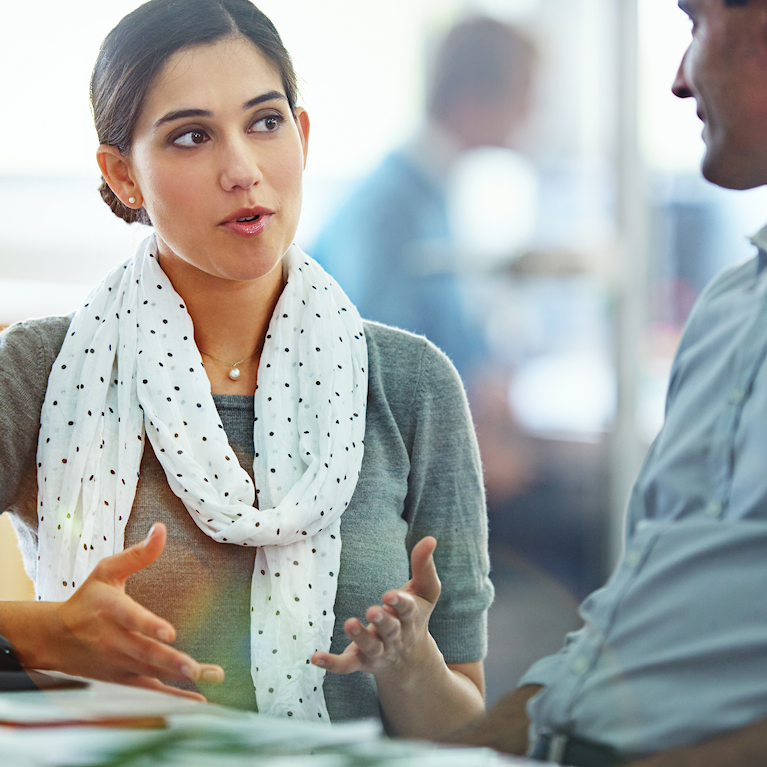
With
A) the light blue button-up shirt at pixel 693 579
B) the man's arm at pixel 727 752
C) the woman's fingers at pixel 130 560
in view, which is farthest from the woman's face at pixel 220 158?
the man's arm at pixel 727 752

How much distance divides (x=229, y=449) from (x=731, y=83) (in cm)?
47

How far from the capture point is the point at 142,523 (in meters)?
0.72

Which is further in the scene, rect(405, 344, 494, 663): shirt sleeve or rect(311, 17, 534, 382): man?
rect(311, 17, 534, 382): man

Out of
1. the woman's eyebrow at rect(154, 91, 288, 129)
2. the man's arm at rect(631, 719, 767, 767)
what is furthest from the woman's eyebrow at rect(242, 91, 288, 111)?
the man's arm at rect(631, 719, 767, 767)

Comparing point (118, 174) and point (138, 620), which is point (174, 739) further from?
point (118, 174)

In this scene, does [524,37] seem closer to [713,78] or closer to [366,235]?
[366,235]

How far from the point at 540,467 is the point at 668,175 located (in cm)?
52

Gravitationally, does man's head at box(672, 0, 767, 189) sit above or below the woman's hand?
above

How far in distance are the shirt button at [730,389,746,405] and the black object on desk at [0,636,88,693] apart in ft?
1.60

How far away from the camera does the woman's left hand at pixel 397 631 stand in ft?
2.03

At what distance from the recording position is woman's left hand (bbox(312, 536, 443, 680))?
0.62 meters

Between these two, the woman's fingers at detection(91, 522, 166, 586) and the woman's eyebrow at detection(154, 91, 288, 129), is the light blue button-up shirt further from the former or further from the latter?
the woman's eyebrow at detection(154, 91, 288, 129)

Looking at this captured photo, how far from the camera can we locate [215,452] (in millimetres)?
734

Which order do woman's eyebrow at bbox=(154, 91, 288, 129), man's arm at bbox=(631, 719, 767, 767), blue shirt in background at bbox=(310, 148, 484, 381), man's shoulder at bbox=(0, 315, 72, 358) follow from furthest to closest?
blue shirt in background at bbox=(310, 148, 484, 381) → man's shoulder at bbox=(0, 315, 72, 358) → woman's eyebrow at bbox=(154, 91, 288, 129) → man's arm at bbox=(631, 719, 767, 767)
